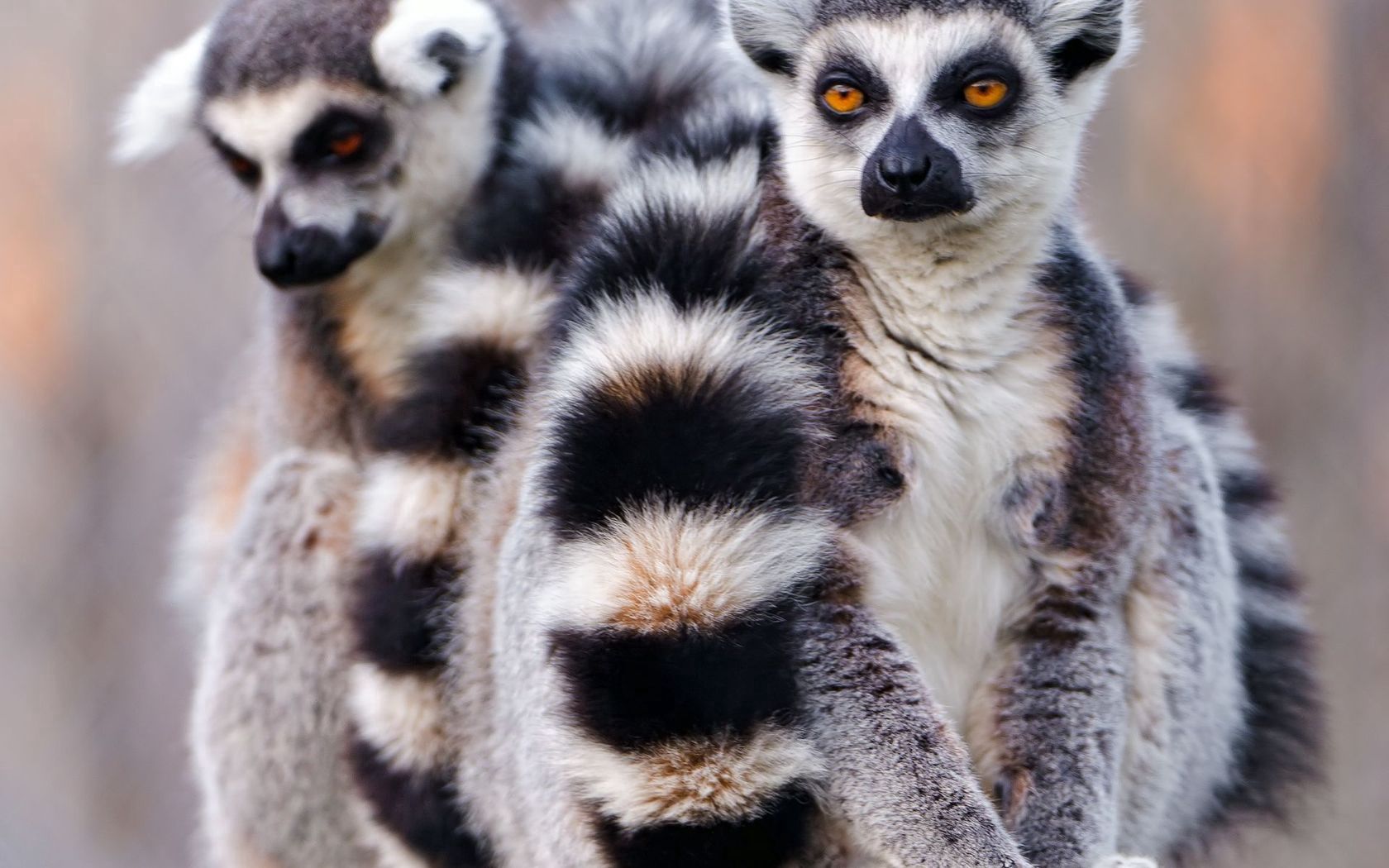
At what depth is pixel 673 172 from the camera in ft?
8.50

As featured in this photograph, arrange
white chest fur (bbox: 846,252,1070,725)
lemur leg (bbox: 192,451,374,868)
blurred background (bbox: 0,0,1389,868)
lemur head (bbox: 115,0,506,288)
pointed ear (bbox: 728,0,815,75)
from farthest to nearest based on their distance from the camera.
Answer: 1. blurred background (bbox: 0,0,1389,868)
2. lemur head (bbox: 115,0,506,288)
3. lemur leg (bbox: 192,451,374,868)
4. pointed ear (bbox: 728,0,815,75)
5. white chest fur (bbox: 846,252,1070,725)

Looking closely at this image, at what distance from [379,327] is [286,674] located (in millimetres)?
831

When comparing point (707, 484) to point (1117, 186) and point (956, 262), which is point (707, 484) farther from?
point (1117, 186)

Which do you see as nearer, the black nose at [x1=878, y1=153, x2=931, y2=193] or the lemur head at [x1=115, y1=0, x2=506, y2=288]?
the black nose at [x1=878, y1=153, x2=931, y2=193]

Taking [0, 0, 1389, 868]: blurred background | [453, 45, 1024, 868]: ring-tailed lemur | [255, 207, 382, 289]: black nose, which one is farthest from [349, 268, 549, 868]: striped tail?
[0, 0, 1389, 868]: blurred background

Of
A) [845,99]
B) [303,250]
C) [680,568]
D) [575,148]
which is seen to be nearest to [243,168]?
[303,250]

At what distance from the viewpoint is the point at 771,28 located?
270 centimetres

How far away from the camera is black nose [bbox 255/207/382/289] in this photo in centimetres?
335

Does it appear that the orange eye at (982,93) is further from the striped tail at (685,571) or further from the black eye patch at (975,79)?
the striped tail at (685,571)

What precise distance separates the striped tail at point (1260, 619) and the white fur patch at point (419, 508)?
1.59 metres

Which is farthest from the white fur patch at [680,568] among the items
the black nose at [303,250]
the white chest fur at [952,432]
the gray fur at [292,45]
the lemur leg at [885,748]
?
the gray fur at [292,45]

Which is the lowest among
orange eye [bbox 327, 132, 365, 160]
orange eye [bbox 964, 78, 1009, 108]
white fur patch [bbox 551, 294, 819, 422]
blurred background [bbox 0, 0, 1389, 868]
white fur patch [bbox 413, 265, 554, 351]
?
blurred background [bbox 0, 0, 1389, 868]

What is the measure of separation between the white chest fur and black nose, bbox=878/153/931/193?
0.62ft

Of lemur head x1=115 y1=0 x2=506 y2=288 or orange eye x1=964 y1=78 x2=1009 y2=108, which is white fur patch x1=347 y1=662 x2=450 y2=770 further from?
orange eye x1=964 y1=78 x2=1009 y2=108
